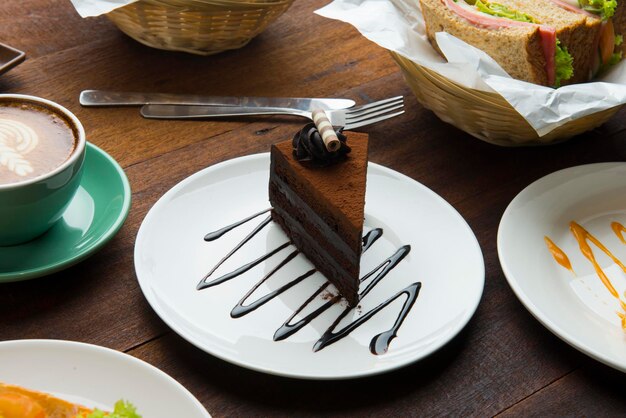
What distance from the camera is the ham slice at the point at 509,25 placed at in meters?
1.48

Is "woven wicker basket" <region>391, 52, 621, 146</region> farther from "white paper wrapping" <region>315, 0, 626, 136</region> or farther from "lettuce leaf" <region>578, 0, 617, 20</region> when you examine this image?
"lettuce leaf" <region>578, 0, 617, 20</region>

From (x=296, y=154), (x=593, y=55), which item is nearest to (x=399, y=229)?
(x=296, y=154)

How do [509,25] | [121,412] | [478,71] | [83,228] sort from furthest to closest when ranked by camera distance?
[509,25]
[478,71]
[83,228]
[121,412]

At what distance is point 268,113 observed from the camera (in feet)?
5.10

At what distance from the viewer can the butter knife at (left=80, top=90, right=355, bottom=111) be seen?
154 cm

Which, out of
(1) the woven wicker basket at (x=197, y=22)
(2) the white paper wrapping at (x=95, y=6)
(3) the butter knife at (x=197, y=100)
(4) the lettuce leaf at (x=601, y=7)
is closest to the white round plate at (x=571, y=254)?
(4) the lettuce leaf at (x=601, y=7)

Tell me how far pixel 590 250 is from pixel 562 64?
1.30ft

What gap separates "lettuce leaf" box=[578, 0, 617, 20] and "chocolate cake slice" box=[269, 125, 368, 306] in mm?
653

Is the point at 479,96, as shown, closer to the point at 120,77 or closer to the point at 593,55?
the point at 593,55

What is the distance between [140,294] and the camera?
45.6 inches

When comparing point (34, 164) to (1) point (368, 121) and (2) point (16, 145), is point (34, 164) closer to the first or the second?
(2) point (16, 145)

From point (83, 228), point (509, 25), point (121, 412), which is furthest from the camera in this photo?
point (509, 25)

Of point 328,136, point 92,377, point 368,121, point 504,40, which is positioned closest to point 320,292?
point 328,136

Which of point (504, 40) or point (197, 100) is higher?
point (504, 40)
